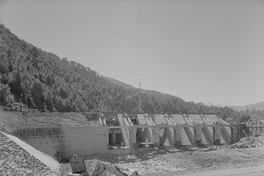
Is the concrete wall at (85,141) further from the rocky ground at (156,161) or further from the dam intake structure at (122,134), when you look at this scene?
the rocky ground at (156,161)

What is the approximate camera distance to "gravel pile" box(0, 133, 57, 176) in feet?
48.6

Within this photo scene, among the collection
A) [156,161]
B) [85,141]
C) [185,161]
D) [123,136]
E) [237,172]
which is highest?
[123,136]

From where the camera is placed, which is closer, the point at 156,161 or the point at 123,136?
the point at 156,161

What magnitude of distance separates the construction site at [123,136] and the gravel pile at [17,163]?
4.08 feet

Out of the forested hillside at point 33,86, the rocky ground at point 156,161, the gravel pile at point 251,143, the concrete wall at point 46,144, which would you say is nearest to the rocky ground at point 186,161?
the rocky ground at point 156,161

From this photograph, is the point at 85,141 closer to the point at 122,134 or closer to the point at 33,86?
the point at 122,134

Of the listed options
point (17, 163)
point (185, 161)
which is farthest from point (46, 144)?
point (185, 161)

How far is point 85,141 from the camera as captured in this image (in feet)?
79.3

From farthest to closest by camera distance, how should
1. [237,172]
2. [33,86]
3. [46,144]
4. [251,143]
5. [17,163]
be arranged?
[33,86] < [251,143] < [46,144] < [237,172] < [17,163]

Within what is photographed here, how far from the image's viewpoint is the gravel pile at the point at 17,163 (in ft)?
48.6


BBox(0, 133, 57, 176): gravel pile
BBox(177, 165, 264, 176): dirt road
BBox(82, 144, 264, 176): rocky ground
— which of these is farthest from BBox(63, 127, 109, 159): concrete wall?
BBox(177, 165, 264, 176): dirt road

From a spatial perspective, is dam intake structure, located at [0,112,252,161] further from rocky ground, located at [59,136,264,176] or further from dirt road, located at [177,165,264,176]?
dirt road, located at [177,165,264,176]

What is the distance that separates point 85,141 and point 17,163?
356 inches

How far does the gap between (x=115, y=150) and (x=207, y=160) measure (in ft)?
27.3
